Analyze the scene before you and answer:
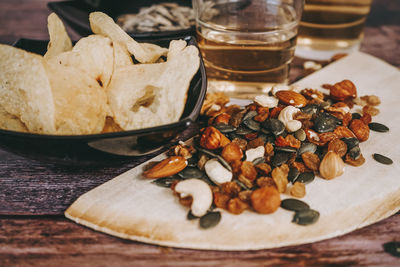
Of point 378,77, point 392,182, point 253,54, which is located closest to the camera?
point 392,182

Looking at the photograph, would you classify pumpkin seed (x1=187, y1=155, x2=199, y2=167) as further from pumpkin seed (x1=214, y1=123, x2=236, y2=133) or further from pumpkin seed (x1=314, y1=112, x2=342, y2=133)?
pumpkin seed (x1=314, y1=112, x2=342, y2=133)

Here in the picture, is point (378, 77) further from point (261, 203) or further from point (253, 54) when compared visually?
point (261, 203)

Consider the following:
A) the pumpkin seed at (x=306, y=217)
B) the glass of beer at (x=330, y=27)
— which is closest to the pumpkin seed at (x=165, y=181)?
the pumpkin seed at (x=306, y=217)

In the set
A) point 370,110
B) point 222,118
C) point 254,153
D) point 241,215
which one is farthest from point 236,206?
point 370,110

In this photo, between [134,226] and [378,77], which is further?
[378,77]

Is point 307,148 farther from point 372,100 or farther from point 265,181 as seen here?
point 372,100

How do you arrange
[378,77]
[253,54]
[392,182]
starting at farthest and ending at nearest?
[378,77] → [253,54] → [392,182]

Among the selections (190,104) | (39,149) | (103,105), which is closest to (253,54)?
(190,104)
